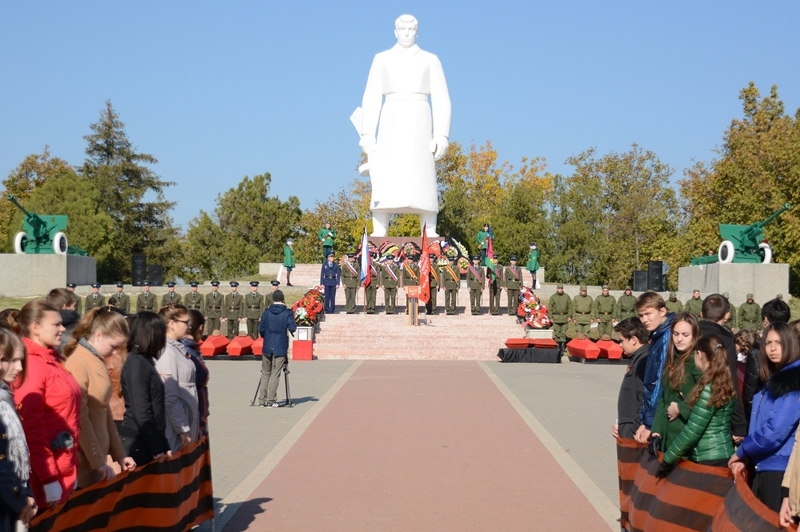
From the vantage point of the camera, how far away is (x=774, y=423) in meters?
5.26

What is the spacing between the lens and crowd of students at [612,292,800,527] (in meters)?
5.29

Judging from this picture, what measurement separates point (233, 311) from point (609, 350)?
9.75 metres

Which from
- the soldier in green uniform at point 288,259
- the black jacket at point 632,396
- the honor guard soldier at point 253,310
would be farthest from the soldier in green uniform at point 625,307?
the black jacket at point 632,396

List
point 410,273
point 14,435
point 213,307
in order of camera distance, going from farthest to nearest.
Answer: point 410,273 → point 213,307 → point 14,435

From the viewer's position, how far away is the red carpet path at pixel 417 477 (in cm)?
755

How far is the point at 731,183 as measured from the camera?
4738 cm

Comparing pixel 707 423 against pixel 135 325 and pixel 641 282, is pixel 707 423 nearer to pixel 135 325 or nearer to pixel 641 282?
pixel 135 325

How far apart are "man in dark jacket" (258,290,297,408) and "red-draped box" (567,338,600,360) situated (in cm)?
1110

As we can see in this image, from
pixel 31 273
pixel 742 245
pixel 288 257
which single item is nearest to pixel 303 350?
pixel 288 257

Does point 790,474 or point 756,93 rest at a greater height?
point 756,93


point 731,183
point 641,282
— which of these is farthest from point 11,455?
point 731,183

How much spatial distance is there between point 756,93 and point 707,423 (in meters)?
49.3

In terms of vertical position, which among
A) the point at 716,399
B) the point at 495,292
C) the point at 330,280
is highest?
the point at 330,280

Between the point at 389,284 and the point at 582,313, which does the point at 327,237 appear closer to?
the point at 389,284
